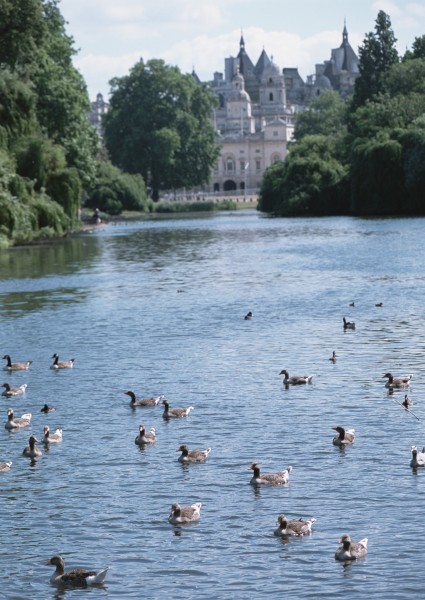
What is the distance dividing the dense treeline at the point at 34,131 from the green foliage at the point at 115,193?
47.7 meters

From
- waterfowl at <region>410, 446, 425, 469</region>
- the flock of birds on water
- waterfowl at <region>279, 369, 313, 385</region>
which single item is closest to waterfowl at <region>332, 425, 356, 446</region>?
the flock of birds on water

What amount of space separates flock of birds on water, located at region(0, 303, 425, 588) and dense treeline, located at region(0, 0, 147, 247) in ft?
121

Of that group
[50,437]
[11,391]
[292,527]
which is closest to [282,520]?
[292,527]

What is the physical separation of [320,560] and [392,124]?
9332cm

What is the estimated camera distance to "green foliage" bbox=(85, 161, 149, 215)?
13762 cm

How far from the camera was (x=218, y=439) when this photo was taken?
22.8 m

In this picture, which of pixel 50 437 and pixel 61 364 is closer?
pixel 50 437

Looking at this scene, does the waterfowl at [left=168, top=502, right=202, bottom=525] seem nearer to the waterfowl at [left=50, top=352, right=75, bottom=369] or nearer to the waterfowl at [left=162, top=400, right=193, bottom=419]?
the waterfowl at [left=162, top=400, right=193, bottom=419]

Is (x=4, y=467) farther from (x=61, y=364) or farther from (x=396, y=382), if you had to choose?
(x=61, y=364)

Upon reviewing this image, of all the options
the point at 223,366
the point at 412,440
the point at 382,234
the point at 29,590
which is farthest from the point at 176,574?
the point at 382,234

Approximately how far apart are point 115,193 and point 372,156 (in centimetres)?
4588

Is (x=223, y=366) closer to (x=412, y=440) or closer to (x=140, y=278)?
(x=412, y=440)

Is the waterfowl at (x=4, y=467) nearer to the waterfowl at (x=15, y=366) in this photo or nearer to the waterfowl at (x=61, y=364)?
the waterfowl at (x=61, y=364)

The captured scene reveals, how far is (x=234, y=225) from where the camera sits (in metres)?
107
